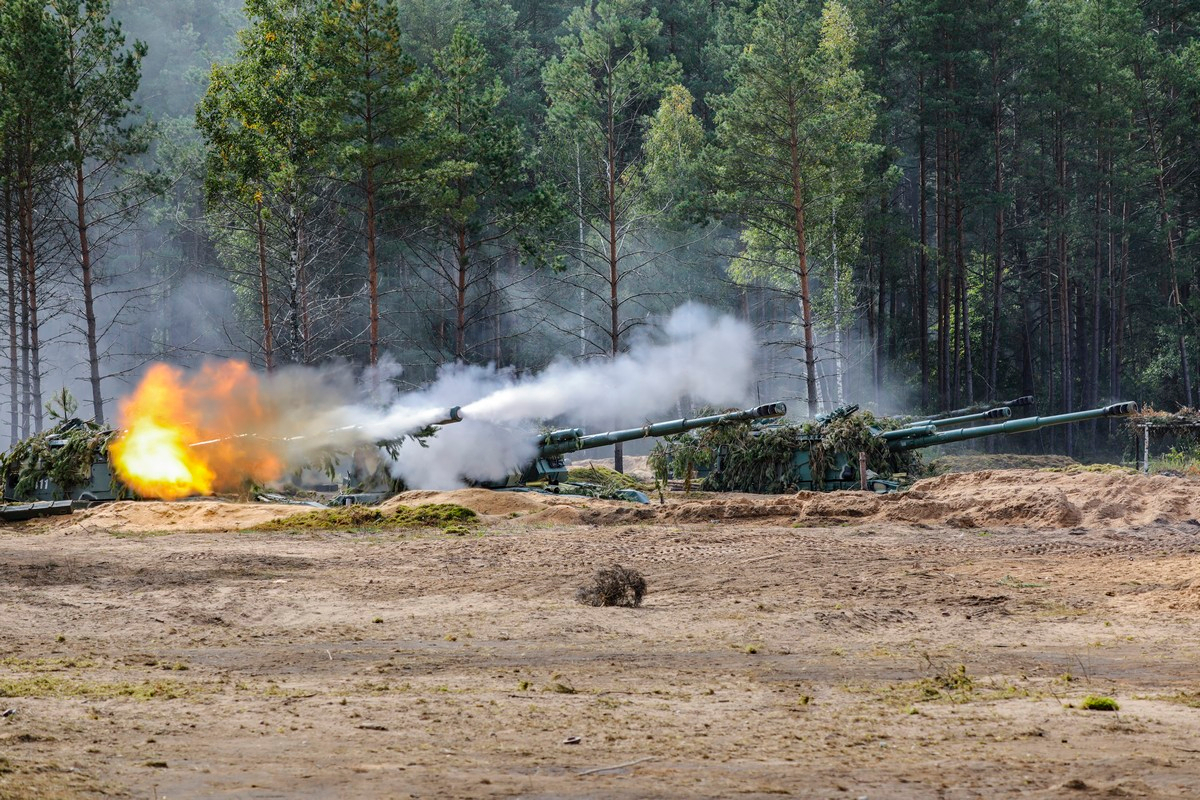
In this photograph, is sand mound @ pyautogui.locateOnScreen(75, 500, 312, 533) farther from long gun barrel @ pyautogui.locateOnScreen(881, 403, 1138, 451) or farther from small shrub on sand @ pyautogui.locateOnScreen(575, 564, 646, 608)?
long gun barrel @ pyautogui.locateOnScreen(881, 403, 1138, 451)

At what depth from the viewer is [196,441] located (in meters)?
29.8

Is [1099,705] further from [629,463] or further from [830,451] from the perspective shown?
[629,463]

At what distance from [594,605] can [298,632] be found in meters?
3.30

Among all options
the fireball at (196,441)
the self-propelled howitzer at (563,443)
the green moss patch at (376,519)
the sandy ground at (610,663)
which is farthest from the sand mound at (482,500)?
the fireball at (196,441)

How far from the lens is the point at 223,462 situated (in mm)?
29672

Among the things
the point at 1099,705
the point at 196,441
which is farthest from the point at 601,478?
the point at 1099,705

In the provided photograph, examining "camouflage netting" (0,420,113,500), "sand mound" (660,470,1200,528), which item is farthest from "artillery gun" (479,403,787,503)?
"camouflage netting" (0,420,113,500)

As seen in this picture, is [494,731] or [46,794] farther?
[494,731]

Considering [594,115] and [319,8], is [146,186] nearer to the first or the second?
[319,8]

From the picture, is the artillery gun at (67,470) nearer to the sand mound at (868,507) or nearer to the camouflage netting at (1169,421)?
the sand mound at (868,507)

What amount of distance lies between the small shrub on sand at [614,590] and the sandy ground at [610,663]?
28cm

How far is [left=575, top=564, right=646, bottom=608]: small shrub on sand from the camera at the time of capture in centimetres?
1501

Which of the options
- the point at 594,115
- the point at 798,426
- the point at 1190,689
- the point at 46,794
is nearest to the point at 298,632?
the point at 46,794

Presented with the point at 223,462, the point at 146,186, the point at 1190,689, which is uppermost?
the point at 146,186
